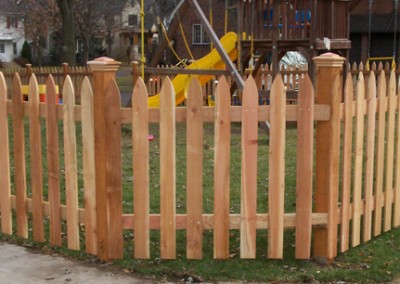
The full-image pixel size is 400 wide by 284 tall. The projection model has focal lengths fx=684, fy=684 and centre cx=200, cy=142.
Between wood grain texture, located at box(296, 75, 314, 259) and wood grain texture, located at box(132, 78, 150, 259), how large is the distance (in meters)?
1.20

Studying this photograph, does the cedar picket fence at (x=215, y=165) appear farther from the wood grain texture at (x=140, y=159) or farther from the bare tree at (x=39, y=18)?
the bare tree at (x=39, y=18)

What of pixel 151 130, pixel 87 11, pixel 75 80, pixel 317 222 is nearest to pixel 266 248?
pixel 317 222

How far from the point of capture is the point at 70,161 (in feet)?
18.6

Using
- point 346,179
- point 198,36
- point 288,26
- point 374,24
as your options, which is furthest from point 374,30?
point 346,179

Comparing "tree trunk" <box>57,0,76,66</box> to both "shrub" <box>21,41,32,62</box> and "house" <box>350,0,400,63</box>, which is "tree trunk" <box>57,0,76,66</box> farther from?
"shrub" <box>21,41,32,62</box>

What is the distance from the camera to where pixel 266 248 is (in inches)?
236

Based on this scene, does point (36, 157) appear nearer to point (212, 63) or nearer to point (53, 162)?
point (53, 162)

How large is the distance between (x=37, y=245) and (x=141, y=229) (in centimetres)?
114

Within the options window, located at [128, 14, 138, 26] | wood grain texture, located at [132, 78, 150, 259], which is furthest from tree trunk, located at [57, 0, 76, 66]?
window, located at [128, 14, 138, 26]

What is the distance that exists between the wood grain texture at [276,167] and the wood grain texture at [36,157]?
2.02 meters

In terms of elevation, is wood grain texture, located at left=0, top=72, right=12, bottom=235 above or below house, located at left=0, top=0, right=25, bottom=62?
below

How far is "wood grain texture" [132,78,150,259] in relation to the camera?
17.6 feet

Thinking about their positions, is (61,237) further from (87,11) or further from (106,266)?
(87,11)

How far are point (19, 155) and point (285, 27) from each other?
8.73m
